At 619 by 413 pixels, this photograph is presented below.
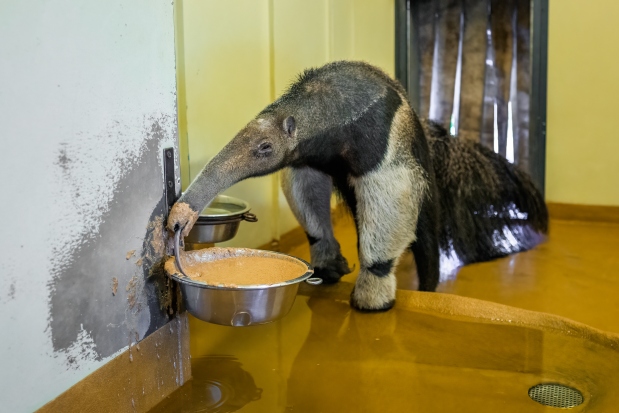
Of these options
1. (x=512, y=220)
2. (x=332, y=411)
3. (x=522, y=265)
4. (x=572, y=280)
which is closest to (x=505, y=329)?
(x=332, y=411)

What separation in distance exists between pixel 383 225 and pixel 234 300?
4.14ft

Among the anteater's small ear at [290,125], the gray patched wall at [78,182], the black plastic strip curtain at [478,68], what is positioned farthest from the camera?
the black plastic strip curtain at [478,68]

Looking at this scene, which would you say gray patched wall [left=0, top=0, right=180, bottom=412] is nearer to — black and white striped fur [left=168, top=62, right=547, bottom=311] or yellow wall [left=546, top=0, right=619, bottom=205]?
black and white striped fur [left=168, top=62, right=547, bottom=311]

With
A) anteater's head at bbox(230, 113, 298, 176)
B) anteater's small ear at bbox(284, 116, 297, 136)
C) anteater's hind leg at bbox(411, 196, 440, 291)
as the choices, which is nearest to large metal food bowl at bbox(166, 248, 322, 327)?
anteater's head at bbox(230, 113, 298, 176)

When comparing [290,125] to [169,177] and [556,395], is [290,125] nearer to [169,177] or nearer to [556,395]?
[169,177]

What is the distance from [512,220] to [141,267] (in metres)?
3.79

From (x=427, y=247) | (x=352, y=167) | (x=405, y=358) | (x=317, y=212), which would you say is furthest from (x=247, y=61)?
(x=405, y=358)

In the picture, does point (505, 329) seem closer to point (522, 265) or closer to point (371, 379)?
point (371, 379)

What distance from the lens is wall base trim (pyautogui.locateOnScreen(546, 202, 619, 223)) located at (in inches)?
254

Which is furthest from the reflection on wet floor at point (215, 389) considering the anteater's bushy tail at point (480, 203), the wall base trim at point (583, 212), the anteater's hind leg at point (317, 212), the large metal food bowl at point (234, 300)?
the wall base trim at point (583, 212)

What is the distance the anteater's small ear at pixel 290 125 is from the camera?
313 centimetres

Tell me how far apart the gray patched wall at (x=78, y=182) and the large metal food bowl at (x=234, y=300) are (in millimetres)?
158

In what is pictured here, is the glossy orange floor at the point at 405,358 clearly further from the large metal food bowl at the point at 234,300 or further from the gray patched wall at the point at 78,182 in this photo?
the gray patched wall at the point at 78,182

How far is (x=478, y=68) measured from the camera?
7.07 meters
